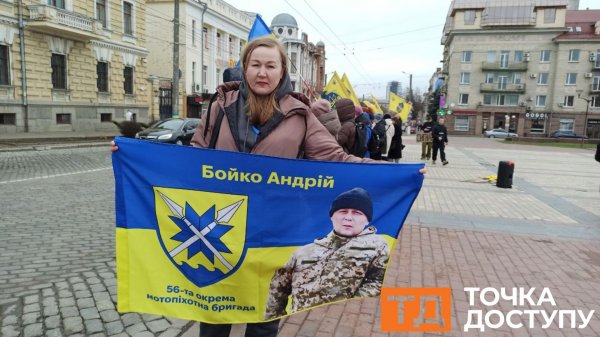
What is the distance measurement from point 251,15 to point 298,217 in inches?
2303

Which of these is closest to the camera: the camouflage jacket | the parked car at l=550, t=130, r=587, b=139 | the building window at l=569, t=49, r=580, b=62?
the camouflage jacket

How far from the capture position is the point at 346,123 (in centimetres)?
710

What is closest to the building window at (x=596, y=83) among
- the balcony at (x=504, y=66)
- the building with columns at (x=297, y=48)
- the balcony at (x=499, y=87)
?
the balcony at (x=504, y=66)

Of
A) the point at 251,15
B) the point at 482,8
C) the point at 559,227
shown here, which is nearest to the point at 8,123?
the point at 559,227

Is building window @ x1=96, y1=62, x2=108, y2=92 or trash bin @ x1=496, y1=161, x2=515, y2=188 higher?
building window @ x1=96, y1=62, x2=108, y2=92

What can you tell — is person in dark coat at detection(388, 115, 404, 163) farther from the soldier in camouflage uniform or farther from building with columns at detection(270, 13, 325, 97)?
building with columns at detection(270, 13, 325, 97)

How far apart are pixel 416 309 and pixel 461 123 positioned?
218 feet

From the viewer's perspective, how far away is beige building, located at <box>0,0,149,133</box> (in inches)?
942

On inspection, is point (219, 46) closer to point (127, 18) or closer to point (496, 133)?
point (127, 18)

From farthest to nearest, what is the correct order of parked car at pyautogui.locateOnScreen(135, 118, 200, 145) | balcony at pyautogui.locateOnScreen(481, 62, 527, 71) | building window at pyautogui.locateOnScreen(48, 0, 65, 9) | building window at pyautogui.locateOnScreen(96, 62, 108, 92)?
balcony at pyautogui.locateOnScreen(481, 62, 527, 71) → building window at pyautogui.locateOnScreen(96, 62, 108, 92) → building window at pyautogui.locateOnScreen(48, 0, 65, 9) → parked car at pyautogui.locateOnScreen(135, 118, 200, 145)

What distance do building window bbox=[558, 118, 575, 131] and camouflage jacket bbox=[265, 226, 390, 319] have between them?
227 ft

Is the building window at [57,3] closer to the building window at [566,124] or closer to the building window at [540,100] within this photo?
the building window at [540,100]

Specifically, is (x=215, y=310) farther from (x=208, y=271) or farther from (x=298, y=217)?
(x=298, y=217)

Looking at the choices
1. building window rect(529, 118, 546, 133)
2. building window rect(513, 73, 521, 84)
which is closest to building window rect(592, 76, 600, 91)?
building window rect(529, 118, 546, 133)
